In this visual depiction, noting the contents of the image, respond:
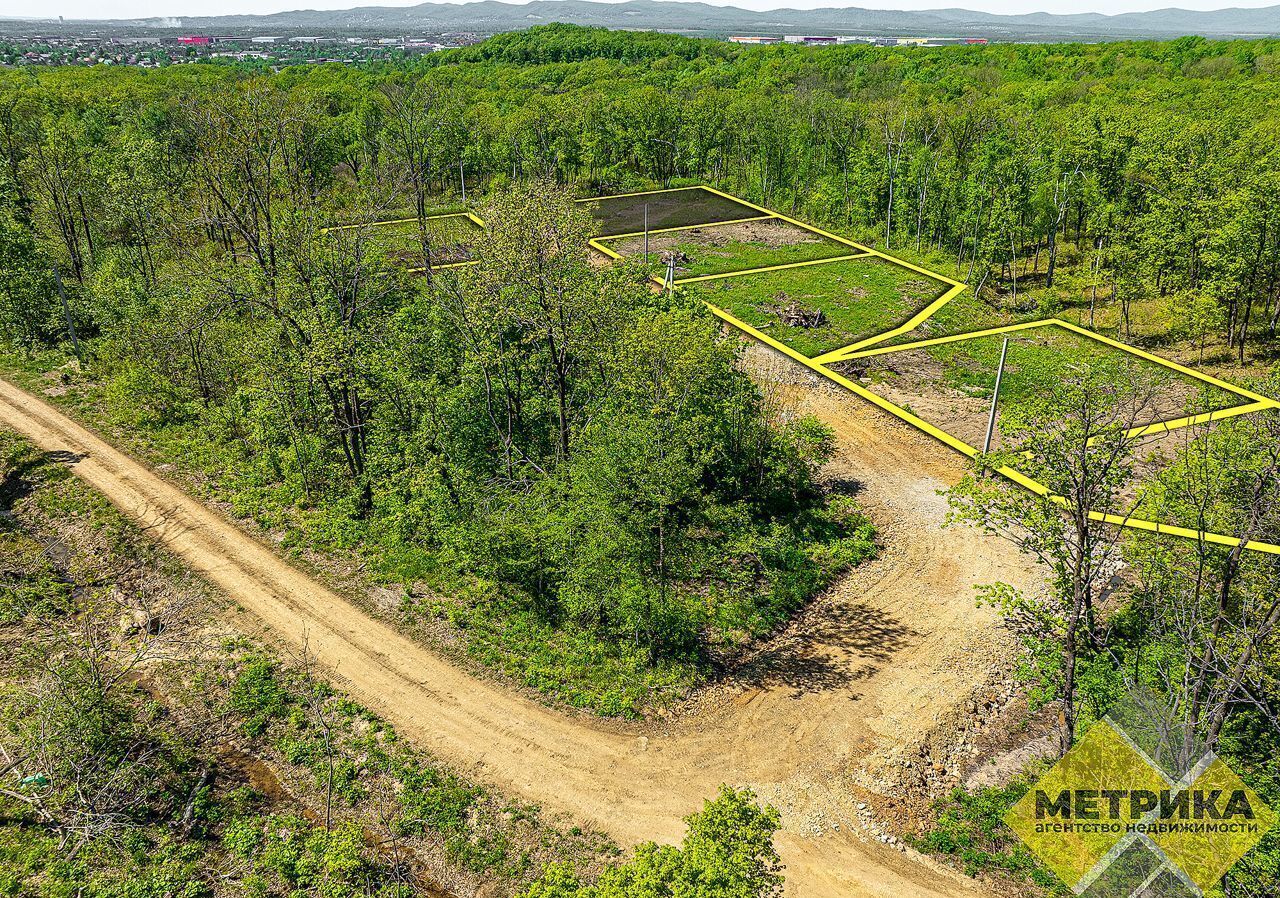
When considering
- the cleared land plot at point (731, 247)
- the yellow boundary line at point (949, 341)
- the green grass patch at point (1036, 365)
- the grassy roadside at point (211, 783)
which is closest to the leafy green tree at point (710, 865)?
the grassy roadside at point (211, 783)

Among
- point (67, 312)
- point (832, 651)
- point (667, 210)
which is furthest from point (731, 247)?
point (67, 312)

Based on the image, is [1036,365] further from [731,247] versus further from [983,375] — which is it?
[731,247]

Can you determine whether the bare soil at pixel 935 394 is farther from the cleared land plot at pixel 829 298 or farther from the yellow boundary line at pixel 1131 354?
the cleared land plot at pixel 829 298

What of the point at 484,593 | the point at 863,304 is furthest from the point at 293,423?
the point at 863,304

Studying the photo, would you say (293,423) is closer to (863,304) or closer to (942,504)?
(942,504)

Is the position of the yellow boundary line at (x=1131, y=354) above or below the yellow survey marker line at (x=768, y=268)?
below

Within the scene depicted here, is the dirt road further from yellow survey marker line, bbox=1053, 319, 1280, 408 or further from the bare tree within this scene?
Answer: yellow survey marker line, bbox=1053, 319, 1280, 408
